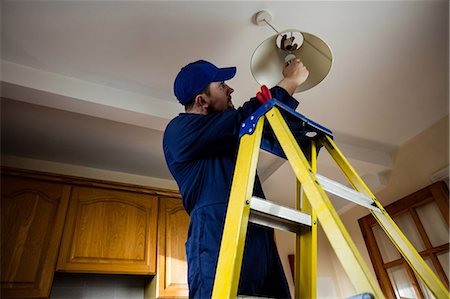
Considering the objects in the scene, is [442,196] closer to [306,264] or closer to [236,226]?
[306,264]

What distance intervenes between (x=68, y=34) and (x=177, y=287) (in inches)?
62.8

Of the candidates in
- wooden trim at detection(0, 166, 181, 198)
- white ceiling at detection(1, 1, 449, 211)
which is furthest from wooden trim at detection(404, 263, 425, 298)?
wooden trim at detection(0, 166, 181, 198)

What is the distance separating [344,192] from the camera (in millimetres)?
787

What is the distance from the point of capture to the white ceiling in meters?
1.44

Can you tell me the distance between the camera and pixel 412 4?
1485 mm

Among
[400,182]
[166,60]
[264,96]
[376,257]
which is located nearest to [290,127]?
[264,96]

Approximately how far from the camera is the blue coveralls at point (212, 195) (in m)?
0.81

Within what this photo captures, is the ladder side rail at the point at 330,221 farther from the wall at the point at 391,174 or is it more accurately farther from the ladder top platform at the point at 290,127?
the wall at the point at 391,174

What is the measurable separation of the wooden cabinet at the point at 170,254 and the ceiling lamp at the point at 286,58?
138 centimetres

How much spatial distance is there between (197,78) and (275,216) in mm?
622

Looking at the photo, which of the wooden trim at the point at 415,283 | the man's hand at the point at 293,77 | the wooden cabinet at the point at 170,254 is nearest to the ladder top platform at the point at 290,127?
the man's hand at the point at 293,77

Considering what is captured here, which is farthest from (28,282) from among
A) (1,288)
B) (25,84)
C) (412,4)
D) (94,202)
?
(412,4)

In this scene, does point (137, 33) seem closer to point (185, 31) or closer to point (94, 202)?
point (185, 31)

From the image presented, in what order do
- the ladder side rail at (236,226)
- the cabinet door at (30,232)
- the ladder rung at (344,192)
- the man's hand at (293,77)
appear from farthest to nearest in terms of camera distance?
the cabinet door at (30,232) < the man's hand at (293,77) < the ladder rung at (344,192) < the ladder side rail at (236,226)
